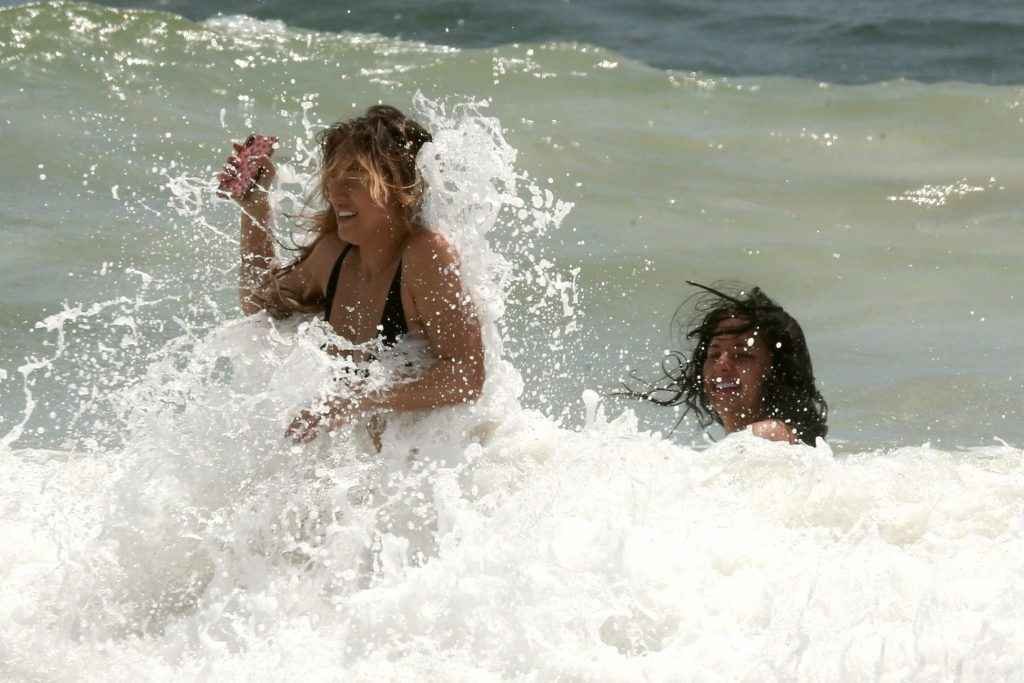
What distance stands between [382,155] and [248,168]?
1.45ft

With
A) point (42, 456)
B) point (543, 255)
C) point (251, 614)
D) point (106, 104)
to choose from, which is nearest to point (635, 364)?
point (543, 255)

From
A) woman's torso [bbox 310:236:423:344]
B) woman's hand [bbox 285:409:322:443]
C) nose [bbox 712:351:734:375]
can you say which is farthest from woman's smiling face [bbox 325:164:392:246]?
nose [bbox 712:351:734:375]

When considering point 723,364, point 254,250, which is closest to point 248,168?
point 254,250

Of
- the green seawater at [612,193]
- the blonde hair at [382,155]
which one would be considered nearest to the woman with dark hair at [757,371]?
the green seawater at [612,193]

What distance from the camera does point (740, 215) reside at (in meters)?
9.64

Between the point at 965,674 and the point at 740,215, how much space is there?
5995 mm

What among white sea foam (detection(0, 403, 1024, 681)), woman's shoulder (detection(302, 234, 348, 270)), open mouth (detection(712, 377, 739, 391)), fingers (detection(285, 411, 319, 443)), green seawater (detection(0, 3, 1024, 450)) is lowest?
green seawater (detection(0, 3, 1024, 450))

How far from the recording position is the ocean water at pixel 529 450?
13.4ft

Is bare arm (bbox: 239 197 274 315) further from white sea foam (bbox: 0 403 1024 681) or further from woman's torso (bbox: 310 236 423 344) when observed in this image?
white sea foam (bbox: 0 403 1024 681)

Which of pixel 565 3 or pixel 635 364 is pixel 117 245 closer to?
pixel 635 364

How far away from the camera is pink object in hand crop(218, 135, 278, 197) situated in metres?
4.62

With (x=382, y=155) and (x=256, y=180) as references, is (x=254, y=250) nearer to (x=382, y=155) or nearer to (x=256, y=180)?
(x=256, y=180)

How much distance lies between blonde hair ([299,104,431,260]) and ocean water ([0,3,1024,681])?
0.29 feet

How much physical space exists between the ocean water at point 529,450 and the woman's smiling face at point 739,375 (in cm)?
26
